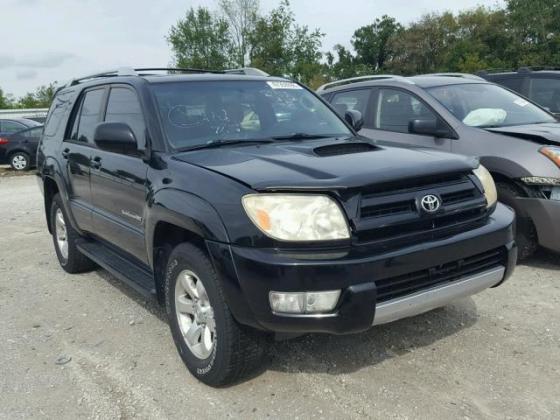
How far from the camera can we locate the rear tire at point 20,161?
53.2ft

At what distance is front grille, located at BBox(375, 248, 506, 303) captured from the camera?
273cm

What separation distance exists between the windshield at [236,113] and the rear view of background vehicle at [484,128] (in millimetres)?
1299

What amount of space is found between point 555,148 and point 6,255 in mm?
5692

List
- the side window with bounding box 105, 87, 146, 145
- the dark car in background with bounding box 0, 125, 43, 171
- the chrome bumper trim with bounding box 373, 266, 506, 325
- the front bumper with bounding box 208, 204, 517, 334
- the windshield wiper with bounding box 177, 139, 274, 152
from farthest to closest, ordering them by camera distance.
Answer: the dark car in background with bounding box 0, 125, 43, 171
the side window with bounding box 105, 87, 146, 145
the windshield wiper with bounding box 177, 139, 274, 152
the chrome bumper trim with bounding box 373, 266, 506, 325
the front bumper with bounding box 208, 204, 517, 334

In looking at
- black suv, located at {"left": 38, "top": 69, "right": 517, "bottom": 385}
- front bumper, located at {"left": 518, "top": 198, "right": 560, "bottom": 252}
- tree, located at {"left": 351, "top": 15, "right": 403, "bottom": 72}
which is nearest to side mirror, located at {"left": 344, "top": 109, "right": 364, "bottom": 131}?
black suv, located at {"left": 38, "top": 69, "right": 517, "bottom": 385}

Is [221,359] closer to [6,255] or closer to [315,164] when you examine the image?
[315,164]

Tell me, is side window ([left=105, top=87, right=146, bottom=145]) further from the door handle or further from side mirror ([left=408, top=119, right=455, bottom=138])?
side mirror ([left=408, top=119, right=455, bottom=138])

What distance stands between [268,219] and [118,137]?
4.50 feet

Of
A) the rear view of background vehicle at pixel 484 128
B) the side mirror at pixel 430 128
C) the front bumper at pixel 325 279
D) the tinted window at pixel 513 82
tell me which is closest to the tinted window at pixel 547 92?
the tinted window at pixel 513 82

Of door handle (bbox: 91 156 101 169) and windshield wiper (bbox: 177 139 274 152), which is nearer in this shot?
windshield wiper (bbox: 177 139 274 152)

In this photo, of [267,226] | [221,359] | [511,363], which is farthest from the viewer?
[511,363]

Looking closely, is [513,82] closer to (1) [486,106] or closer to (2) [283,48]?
(1) [486,106]

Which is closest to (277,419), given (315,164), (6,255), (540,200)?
(315,164)

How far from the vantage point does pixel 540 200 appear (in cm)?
456
